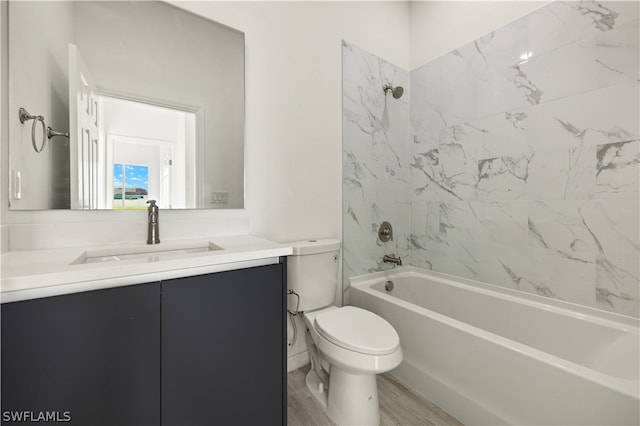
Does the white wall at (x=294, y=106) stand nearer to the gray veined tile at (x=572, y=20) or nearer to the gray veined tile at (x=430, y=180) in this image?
the gray veined tile at (x=430, y=180)

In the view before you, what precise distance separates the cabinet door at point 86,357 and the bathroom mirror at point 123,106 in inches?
23.2

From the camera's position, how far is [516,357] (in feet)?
3.74

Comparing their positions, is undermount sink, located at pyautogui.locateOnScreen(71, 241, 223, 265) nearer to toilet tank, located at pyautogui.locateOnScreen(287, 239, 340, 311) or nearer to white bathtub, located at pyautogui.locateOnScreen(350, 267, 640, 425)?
toilet tank, located at pyautogui.locateOnScreen(287, 239, 340, 311)

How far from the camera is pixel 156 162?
1.30 metres

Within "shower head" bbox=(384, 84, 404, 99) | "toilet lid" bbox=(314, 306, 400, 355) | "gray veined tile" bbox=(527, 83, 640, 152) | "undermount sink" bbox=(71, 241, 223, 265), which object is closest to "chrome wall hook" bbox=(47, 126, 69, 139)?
"undermount sink" bbox=(71, 241, 223, 265)

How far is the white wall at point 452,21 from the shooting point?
1.71 metres

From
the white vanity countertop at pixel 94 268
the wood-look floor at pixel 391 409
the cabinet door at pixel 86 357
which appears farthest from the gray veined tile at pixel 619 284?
the cabinet door at pixel 86 357

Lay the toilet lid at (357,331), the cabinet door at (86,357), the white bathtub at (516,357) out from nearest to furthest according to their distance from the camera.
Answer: the cabinet door at (86,357) → the white bathtub at (516,357) → the toilet lid at (357,331)

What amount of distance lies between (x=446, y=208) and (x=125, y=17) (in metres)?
2.15

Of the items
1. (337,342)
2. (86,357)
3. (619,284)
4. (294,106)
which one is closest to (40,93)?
(86,357)

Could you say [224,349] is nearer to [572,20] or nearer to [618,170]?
[618,170]

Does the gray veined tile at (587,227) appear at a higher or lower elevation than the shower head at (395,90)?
lower

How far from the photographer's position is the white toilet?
1189mm

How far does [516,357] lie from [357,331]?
25.7 inches
